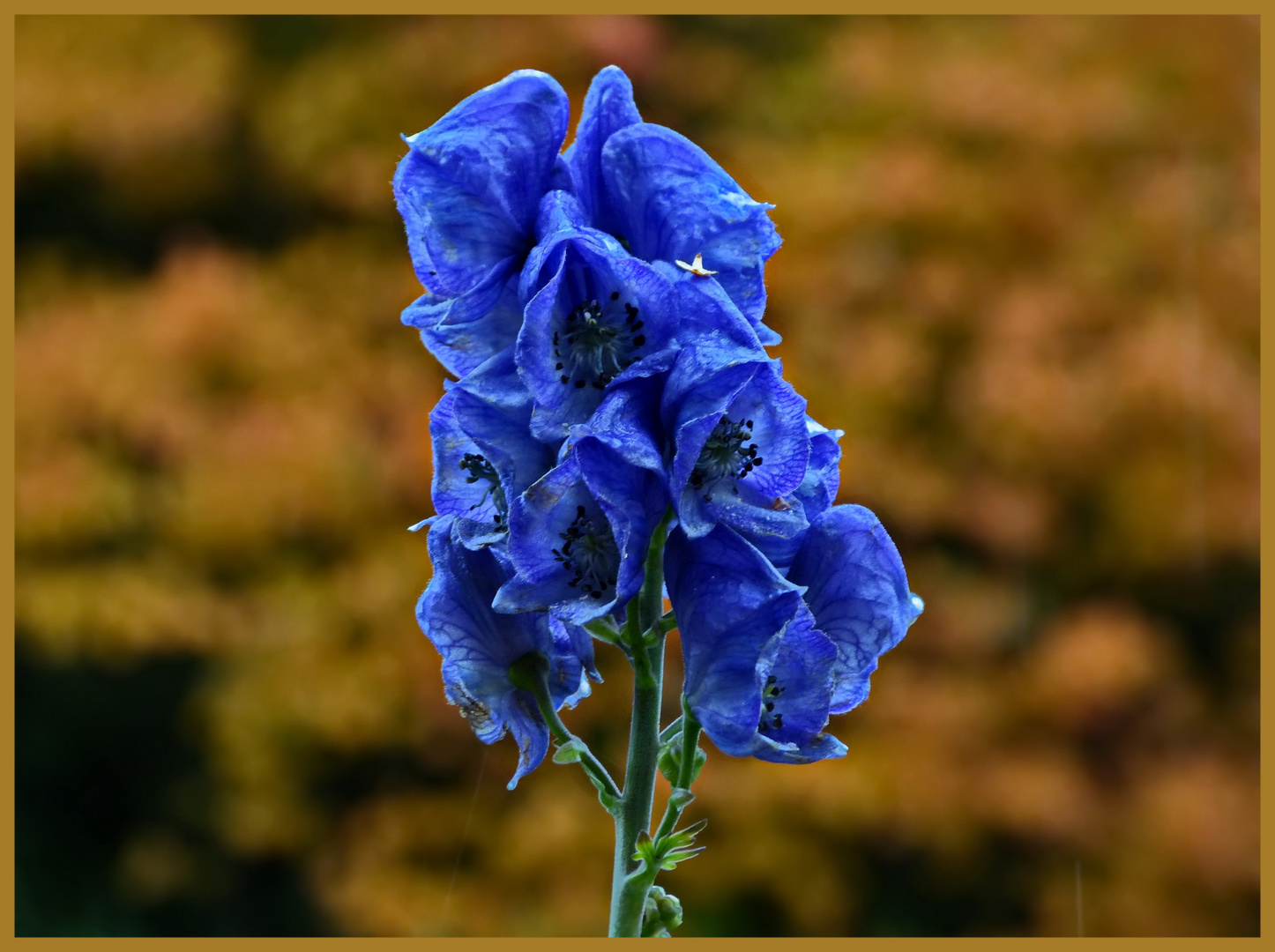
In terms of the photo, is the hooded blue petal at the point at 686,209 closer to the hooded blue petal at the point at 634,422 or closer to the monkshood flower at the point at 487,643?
the hooded blue petal at the point at 634,422

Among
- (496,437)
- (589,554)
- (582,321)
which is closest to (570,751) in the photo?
(589,554)

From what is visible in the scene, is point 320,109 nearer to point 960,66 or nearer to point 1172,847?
point 960,66

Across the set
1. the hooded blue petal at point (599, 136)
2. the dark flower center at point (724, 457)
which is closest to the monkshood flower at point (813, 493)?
the dark flower center at point (724, 457)

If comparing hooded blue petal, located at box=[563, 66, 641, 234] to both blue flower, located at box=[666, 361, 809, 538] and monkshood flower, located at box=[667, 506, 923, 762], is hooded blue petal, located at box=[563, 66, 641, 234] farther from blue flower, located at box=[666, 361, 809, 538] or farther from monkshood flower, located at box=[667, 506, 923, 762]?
monkshood flower, located at box=[667, 506, 923, 762]

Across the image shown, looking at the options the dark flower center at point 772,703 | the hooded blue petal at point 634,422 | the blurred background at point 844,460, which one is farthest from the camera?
the blurred background at point 844,460

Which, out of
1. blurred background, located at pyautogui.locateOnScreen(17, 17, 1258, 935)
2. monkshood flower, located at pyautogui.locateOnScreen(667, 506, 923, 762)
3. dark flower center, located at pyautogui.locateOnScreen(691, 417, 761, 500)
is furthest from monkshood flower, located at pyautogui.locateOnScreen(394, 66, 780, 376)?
blurred background, located at pyautogui.locateOnScreen(17, 17, 1258, 935)

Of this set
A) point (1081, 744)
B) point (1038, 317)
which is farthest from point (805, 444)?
point (1081, 744)
